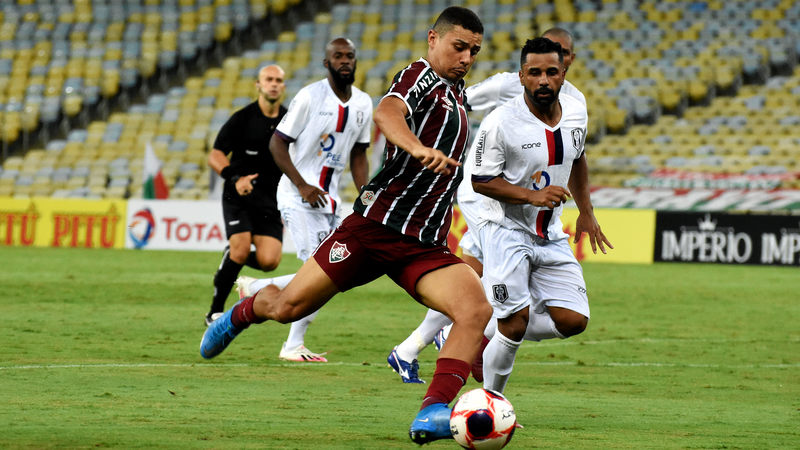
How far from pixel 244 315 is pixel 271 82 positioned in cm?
428

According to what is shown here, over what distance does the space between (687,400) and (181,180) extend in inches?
857

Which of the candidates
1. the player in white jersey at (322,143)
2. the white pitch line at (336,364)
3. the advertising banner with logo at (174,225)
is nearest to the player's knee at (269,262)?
the player in white jersey at (322,143)

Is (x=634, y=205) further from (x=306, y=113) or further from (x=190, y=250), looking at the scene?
(x=306, y=113)

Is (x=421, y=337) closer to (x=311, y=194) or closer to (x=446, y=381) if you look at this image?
(x=311, y=194)

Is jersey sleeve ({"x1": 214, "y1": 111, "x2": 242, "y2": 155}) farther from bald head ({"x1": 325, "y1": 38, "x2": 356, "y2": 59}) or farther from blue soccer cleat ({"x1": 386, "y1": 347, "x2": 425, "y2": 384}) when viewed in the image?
blue soccer cleat ({"x1": 386, "y1": 347, "x2": 425, "y2": 384})

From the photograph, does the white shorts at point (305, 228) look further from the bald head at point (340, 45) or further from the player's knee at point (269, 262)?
the player's knee at point (269, 262)

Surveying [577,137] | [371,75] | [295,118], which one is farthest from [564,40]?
[371,75]

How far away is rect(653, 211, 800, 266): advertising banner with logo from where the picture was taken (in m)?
22.2

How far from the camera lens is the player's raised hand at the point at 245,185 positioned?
34.0ft

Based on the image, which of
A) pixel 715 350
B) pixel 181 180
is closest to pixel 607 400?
pixel 715 350

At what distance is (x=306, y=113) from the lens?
31.2ft

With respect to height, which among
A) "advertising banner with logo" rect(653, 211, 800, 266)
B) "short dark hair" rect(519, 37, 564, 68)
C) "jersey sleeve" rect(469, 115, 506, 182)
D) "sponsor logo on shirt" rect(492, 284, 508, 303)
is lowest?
"advertising banner with logo" rect(653, 211, 800, 266)

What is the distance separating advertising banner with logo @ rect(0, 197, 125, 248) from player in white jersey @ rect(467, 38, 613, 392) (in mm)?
18472

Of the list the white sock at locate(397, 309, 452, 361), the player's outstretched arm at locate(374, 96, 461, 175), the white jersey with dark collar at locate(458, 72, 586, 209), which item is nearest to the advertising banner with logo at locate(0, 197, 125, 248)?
the white jersey with dark collar at locate(458, 72, 586, 209)
